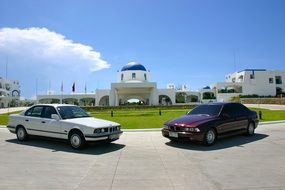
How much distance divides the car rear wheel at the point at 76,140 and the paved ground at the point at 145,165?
236 millimetres

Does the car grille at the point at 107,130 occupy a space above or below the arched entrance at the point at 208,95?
below

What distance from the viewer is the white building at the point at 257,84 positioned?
73625mm

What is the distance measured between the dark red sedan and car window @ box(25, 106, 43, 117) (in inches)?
188

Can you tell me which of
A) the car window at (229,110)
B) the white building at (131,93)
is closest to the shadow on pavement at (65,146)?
the car window at (229,110)

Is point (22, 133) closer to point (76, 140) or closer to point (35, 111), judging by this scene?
point (35, 111)

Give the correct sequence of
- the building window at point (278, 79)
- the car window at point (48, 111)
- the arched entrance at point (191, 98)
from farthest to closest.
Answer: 1. the arched entrance at point (191, 98)
2. the building window at point (278, 79)
3. the car window at point (48, 111)

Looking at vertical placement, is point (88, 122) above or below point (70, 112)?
below

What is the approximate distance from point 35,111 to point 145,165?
5.82m

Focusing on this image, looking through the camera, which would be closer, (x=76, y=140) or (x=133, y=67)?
(x=76, y=140)

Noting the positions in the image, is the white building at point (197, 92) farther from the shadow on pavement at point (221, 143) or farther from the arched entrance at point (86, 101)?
the shadow on pavement at point (221, 143)

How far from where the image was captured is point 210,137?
10.2 meters

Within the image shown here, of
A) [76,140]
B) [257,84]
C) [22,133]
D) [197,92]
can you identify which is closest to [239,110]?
[76,140]

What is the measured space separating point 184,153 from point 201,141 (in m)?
1.25

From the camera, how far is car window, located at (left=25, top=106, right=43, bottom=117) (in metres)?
11.0
